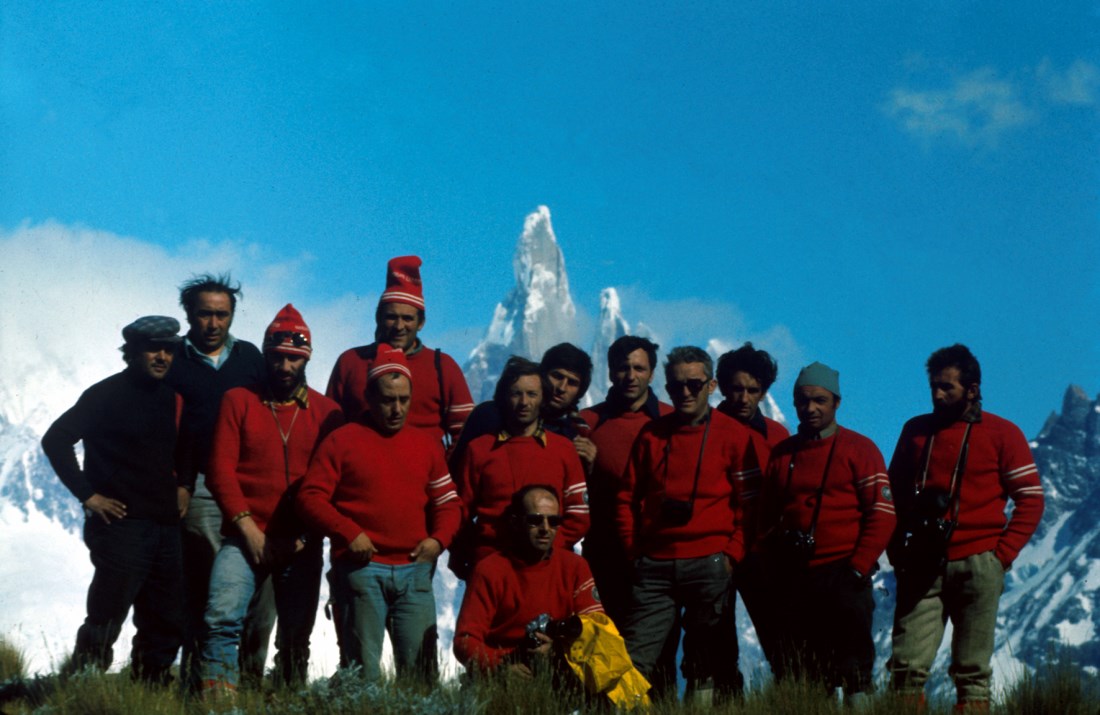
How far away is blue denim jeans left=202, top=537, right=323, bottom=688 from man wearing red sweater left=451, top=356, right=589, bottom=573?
39.1 inches

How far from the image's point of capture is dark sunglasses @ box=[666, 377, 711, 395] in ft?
25.5

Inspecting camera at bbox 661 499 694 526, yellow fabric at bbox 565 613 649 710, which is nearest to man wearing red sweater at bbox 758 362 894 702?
camera at bbox 661 499 694 526

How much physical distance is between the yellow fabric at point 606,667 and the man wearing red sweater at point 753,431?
125 cm

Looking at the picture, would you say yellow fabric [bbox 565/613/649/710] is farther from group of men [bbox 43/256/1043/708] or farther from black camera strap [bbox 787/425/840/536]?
black camera strap [bbox 787/425/840/536]

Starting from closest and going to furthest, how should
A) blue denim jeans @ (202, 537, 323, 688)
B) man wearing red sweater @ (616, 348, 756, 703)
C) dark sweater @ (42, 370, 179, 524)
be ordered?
blue denim jeans @ (202, 537, 323, 688) → dark sweater @ (42, 370, 179, 524) → man wearing red sweater @ (616, 348, 756, 703)

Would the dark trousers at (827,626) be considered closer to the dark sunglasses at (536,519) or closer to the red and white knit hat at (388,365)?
the dark sunglasses at (536,519)

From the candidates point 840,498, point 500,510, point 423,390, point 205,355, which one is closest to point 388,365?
point 423,390

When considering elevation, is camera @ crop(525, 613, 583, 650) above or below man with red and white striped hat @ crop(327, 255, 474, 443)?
below

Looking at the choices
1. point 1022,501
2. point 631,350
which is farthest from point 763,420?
point 1022,501

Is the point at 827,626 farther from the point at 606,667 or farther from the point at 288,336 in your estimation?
the point at 288,336

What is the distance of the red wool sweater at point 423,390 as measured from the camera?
8070mm

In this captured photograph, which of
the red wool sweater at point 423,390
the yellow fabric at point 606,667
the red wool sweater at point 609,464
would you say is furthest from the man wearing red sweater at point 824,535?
the red wool sweater at point 423,390

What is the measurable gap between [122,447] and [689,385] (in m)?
3.55

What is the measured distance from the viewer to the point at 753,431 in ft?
26.4
